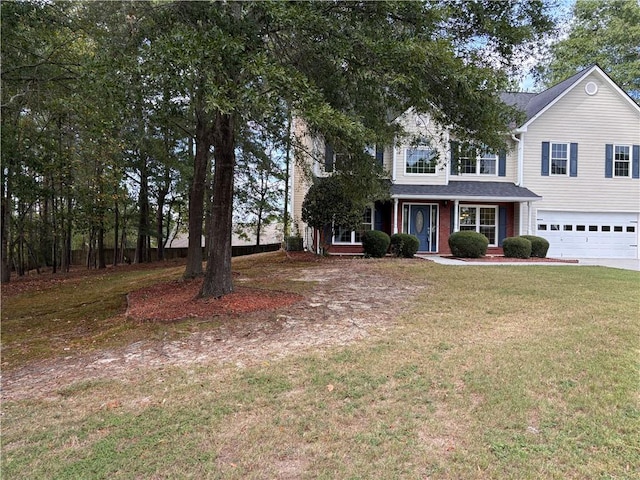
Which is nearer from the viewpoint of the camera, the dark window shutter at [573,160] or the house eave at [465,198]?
the house eave at [465,198]

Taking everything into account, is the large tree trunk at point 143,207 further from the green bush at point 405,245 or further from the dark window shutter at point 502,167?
the dark window shutter at point 502,167

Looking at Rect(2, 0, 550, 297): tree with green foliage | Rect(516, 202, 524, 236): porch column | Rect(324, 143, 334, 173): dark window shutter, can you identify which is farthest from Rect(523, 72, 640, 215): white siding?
Rect(2, 0, 550, 297): tree with green foliage

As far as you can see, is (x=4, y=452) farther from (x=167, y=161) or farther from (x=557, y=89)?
(x=557, y=89)

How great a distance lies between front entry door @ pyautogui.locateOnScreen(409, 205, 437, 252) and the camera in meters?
17.0

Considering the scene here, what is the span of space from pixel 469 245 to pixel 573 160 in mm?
6887

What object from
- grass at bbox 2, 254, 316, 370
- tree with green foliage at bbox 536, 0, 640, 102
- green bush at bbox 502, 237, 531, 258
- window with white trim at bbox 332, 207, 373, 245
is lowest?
grass at bbox 2, 254, 316, 370

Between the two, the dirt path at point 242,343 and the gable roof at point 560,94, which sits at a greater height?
the gable roof at point 560,94

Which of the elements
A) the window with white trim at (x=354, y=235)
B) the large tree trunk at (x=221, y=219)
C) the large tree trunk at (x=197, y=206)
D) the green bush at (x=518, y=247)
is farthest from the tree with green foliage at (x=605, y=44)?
the large tree trunk at (x=221, y=219)

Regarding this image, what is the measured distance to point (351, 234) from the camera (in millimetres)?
16812

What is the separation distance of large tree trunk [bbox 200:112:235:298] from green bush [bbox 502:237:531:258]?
37.3 ft

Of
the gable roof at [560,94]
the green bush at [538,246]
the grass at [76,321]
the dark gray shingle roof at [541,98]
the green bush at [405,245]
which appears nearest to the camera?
the grass at [76,321]

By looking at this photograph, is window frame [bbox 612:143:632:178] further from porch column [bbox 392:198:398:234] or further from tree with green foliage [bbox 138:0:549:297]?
tree with green foliage [bbox 138:0:549:297]

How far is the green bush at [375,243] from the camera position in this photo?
1468 cm

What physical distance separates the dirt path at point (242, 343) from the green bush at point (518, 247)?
8.97 m
